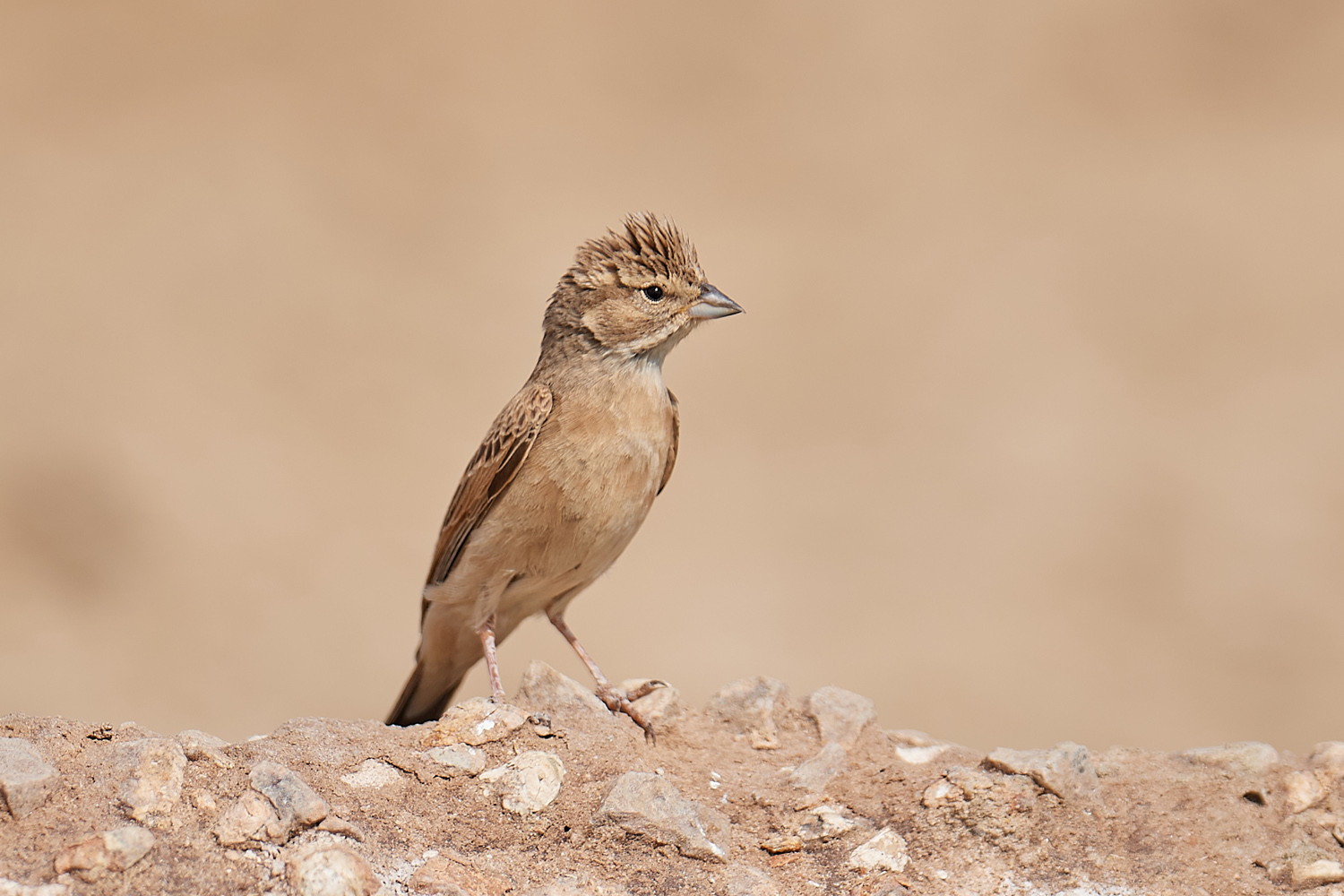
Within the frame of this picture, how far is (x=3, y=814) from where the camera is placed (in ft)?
9.50

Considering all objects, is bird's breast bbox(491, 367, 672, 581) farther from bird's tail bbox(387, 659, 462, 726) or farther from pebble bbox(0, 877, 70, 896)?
pebble bbox(0, 877, 70, 896)

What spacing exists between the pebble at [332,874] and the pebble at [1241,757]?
2.85m

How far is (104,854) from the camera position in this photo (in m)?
2.79

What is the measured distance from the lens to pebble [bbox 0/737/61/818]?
9.56 feet

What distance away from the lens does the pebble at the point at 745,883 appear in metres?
3.24

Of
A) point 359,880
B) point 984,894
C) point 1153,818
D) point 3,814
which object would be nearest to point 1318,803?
point 1153,818

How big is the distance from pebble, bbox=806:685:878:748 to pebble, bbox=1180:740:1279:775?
3.88 feet

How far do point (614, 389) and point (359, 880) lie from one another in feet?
8.76

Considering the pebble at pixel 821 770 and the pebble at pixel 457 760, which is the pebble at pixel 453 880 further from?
the pebble at pixel 821 770

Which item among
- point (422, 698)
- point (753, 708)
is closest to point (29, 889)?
point (753, 708)

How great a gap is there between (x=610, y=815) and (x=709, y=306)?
2583 millimetres

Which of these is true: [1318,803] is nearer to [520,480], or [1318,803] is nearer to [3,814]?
[520,480]

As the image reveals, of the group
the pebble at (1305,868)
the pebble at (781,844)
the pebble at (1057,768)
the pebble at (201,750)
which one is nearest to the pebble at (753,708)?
the pebble at (781,844)

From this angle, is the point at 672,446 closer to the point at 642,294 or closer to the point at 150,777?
the point at 642,294
